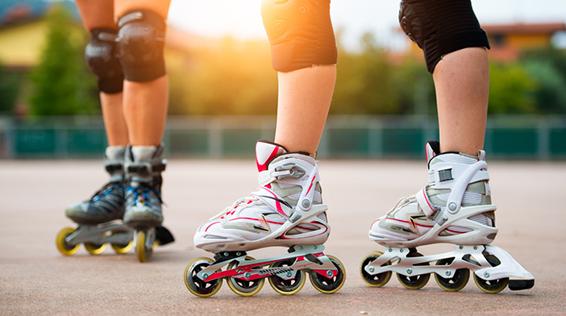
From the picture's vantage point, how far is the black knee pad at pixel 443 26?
8.17ft

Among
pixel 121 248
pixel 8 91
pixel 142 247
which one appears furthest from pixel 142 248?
pixel 8 91

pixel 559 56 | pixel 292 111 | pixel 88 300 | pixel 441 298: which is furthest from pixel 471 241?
pixel 559 56

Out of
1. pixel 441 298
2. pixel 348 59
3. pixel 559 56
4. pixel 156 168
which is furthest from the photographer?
pixel 559 56

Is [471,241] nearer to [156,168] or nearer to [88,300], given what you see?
[88,300]

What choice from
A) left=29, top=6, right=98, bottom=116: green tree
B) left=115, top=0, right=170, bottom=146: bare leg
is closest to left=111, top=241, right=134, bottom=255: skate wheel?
left=115, top=0, right=170, bottom=146: bare leg

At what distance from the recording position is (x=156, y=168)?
11.6ft

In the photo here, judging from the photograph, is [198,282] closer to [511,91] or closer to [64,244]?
[64,244]

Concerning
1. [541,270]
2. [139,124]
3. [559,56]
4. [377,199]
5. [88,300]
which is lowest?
[559,56]

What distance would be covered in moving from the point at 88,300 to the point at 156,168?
3.79 feet

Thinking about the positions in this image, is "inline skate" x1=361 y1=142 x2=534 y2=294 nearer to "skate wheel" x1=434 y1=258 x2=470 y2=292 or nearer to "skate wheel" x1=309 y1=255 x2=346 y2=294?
"skate wheel" x1=434 y1=258 x2=470 y2=292

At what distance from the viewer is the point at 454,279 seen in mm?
2494

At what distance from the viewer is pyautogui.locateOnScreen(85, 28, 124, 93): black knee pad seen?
3.84m

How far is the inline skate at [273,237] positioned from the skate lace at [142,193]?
39.2 inches

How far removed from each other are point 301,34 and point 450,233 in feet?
2.21
